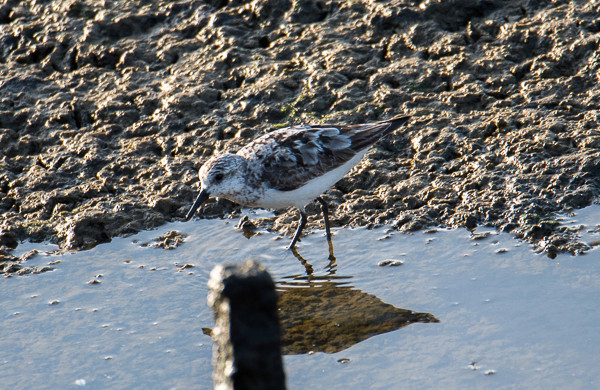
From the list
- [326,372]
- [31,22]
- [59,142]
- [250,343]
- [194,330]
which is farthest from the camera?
[31,22]

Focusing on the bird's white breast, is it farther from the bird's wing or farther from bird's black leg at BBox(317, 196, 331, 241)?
bird's black leg at BBox(317, 196, 331, 241)

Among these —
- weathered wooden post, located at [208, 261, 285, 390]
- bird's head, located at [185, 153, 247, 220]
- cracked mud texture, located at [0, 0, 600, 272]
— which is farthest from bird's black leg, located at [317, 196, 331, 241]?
weathered wooden post, located at [208, 261, 285, 390]

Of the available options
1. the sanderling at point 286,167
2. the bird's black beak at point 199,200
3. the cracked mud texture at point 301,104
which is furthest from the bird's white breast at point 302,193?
the cracked mud texture at point 301,104

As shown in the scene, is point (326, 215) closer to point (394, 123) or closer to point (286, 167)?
point (286, 167)

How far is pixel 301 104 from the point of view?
8055 millimetres

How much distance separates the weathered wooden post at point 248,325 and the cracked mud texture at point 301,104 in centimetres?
382

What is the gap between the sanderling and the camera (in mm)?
6469

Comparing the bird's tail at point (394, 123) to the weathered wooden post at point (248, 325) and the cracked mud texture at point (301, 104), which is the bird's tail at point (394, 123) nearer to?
the cracked mud texture at point (301, 104)

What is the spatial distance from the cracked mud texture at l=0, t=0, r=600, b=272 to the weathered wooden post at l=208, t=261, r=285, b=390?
3816 millimetres

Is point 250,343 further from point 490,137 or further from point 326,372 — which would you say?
point 490,137

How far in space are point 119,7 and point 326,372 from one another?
A: 5.86 meters

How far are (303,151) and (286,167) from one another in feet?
0.68

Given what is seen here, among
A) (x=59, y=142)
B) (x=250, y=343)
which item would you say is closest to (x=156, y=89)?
(x=59, y=142)

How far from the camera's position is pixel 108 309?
20.0ft
